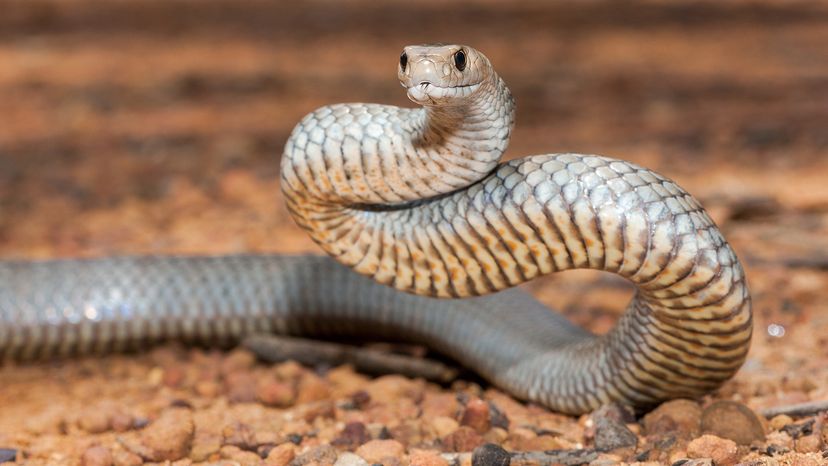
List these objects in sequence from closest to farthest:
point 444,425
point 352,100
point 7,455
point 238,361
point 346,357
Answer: point 7,455
point 444,425
point 346,357
point 238,361
point 352,100

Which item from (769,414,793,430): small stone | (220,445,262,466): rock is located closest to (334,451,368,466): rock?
(220,445,262,466): rock

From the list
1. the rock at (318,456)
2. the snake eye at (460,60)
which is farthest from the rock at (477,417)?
the snake eye at (460,60)

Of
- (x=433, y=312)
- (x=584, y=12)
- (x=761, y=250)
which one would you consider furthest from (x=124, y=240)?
(x=584, y=12)

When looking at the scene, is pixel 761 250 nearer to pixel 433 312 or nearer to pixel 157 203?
pixel 433 312

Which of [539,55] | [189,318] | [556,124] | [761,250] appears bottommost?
[189,318]

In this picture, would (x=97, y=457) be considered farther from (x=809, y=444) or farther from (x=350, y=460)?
(x=809, y=444)

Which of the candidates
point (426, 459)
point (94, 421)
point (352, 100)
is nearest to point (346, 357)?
point (94, 421)

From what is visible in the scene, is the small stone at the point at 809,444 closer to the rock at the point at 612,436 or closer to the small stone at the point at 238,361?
the rock at the point at 612,436
